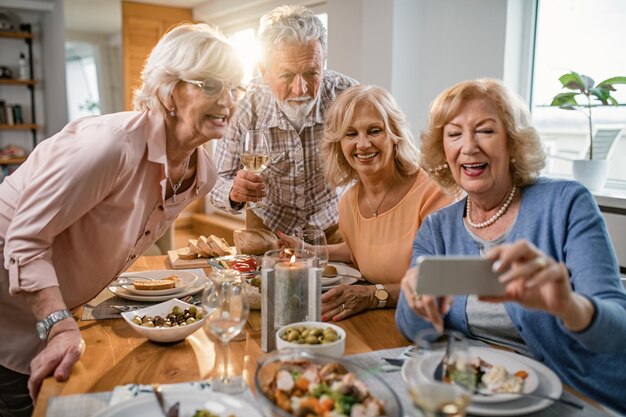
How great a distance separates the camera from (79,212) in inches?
54.9

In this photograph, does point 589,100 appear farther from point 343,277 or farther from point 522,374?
point 522,374

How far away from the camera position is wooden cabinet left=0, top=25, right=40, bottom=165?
6.75 metres

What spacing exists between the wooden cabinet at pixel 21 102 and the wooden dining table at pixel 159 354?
20.4 ft

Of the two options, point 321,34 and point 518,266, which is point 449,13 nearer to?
point 321,34

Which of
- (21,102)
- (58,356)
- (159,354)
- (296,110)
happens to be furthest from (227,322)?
(21,102)

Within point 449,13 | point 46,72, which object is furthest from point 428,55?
point 46,72

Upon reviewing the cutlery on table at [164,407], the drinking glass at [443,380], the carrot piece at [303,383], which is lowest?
the cutlery on table at [164,407]

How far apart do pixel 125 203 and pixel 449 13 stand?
2.91 meters

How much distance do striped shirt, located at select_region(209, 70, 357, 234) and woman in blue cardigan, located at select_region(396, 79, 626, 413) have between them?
94 cm

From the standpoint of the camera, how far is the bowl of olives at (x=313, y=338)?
120cm

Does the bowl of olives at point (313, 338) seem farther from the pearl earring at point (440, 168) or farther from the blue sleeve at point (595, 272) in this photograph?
the pearl earring at point (440, 168)

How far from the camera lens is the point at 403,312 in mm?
1394

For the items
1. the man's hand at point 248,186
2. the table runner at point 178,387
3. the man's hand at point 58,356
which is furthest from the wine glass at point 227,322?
the man's hand at point 248,186

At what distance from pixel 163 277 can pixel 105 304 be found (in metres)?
0.25
